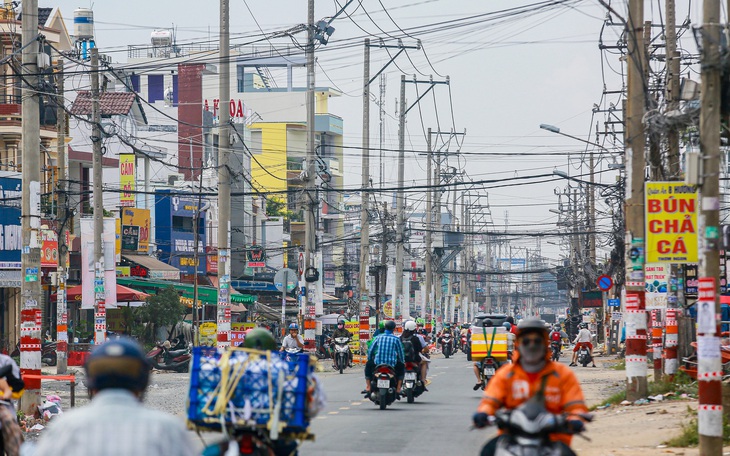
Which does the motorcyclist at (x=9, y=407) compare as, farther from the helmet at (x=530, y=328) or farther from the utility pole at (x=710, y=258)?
the utility pole at (x=710, y=258)

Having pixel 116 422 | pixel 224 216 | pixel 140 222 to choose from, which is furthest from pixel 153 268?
pixel 116 422

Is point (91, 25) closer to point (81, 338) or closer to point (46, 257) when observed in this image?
point (46, 257)

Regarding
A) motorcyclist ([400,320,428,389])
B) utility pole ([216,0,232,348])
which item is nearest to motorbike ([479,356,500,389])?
motorcyclist ([400,320,428,389])

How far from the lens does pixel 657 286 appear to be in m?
25.9

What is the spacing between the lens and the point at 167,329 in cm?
5659

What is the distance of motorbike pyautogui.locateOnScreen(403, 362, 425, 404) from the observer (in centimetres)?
2500

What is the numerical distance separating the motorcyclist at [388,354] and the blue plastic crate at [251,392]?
13808 mm

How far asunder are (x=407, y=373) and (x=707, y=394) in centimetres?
1188

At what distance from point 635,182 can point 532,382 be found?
12911 millimetres

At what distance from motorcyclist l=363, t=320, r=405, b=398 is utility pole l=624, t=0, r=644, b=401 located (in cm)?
436

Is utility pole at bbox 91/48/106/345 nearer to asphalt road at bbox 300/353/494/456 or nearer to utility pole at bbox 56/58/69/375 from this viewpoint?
utility pole at bbox 56/58/69/375

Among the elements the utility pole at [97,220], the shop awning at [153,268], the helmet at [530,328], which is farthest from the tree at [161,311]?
the helmet at [530,328]

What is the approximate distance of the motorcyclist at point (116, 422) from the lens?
5016 millimetres

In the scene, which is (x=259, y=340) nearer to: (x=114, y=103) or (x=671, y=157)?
(x=671, y=157)
